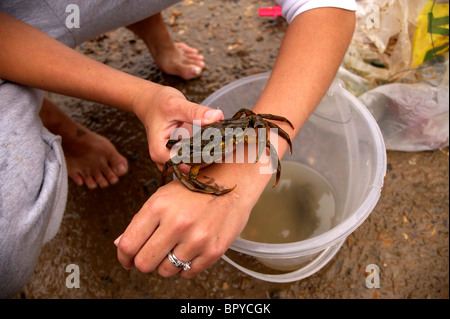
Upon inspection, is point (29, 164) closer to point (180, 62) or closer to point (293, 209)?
point (293, 209)

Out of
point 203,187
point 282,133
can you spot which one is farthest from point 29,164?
point 282,133

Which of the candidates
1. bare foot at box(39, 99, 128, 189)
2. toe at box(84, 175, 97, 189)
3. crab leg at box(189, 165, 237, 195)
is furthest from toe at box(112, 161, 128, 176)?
crab leg at box(189, 165, 237, 195)

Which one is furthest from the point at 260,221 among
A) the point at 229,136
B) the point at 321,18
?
the point at 321,18

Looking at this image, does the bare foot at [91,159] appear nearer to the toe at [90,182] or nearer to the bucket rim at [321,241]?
the toe at [90,182]

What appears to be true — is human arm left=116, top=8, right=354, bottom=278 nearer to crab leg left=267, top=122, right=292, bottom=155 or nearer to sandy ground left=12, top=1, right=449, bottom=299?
crab leg left=267, top=122, right=292, bottom=155

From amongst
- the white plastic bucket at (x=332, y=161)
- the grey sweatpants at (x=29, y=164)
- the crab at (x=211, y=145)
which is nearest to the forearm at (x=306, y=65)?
the crab at (x=211, y=145)

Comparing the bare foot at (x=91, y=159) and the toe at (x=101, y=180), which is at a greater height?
the bare foot at (x=91, y=159)

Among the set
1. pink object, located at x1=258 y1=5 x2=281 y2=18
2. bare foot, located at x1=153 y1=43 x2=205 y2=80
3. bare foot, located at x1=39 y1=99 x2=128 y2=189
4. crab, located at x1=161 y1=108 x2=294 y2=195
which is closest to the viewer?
crab, located at x1=161 y1=108 x2=294 y2=195
